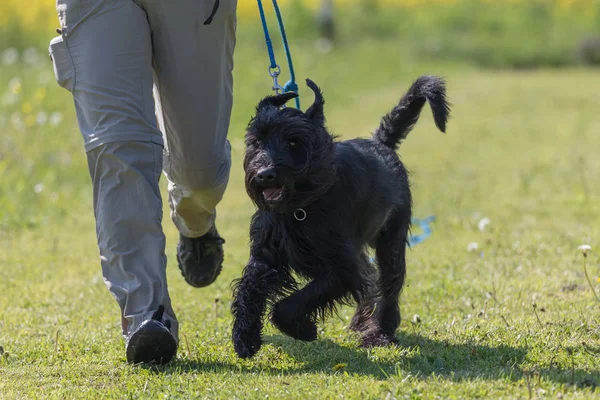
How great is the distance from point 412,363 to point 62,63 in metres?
1.94

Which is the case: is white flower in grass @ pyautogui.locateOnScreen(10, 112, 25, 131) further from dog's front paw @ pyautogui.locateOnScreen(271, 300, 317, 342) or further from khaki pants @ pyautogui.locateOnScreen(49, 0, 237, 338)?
dog's front paw @ pyautogui.locateOnScreen(271, 300, 317, 342)

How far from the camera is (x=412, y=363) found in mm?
3990

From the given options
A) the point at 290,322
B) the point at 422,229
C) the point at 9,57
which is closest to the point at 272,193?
the point at 290,322

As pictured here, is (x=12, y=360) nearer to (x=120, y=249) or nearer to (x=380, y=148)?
(x=120, y=249)

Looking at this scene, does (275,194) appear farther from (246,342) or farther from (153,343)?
(153,343)

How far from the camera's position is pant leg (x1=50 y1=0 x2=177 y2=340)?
3.94 metres

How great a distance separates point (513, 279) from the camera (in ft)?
18.9

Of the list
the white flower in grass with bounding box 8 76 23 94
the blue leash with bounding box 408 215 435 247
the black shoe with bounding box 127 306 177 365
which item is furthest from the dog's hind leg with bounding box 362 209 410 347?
the white flower in grass with bounding box 8 76 23 94

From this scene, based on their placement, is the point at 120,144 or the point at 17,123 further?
the point at 17,123

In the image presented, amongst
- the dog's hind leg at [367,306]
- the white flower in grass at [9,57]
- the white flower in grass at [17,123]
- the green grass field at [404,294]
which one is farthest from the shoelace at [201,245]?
the white flower in grass at [9,57]

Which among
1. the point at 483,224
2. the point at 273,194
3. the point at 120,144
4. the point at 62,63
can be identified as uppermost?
the point at 62,63

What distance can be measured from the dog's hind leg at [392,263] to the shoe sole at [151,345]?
3.94 feet

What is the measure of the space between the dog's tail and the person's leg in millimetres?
915

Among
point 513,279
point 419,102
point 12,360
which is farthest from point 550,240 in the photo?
point 12,360
